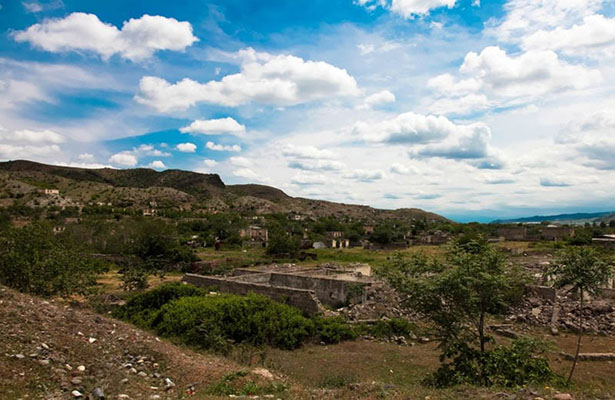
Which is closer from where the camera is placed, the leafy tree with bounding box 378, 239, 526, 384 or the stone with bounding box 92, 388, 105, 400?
the stone with bounding box 92, 388, 105, 400

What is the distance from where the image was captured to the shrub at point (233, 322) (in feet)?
41.4

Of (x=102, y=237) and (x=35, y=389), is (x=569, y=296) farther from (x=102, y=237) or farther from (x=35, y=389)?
(x=102, y=237)

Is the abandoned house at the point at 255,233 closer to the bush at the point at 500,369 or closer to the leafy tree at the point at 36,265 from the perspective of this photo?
the leafy tree at the point at 36,265

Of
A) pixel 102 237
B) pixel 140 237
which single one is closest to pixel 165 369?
pixel 140 237

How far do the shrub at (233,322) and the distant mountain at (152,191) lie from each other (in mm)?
79870

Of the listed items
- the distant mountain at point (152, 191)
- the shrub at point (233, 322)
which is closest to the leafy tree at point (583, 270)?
the shrub at point (233, 322)

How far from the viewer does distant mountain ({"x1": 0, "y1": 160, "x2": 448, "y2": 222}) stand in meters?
93.6

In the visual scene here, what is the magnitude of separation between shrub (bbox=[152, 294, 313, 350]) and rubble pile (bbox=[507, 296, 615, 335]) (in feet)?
29.1

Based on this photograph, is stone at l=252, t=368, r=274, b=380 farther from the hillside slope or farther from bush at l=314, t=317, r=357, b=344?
bush at l=314, t=317, r=357, b=344

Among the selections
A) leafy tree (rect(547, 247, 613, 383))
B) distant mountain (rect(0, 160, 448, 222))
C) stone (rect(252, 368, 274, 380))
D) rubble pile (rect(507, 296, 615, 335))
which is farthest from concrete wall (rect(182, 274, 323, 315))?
distant mountain (rect(0, 160, 448, 222))

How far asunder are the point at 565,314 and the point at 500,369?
963 cm

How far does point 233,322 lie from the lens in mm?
13430

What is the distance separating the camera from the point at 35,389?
22.0ft

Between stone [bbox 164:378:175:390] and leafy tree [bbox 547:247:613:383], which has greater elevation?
leafy tree [bbox 547:247:613:383]
